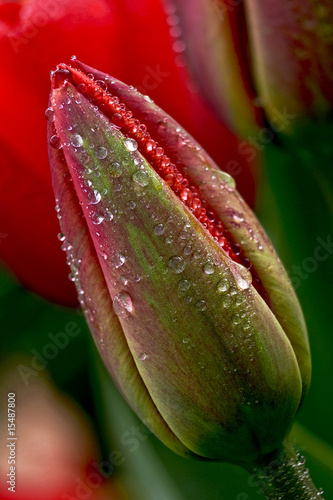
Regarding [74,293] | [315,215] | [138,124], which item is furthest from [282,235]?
[138,124]

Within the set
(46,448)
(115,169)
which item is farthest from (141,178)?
(46,448)

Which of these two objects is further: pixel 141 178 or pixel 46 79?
pixel 46 79

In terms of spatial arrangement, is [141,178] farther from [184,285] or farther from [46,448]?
[46,448]

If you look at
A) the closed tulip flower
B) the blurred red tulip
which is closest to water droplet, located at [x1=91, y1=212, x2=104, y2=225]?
the closed tulip flower

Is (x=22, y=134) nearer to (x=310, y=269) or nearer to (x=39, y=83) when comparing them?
(x=39, y=83)

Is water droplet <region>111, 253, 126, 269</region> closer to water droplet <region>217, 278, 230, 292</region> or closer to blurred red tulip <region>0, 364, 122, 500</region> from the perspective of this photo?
water droplet <region>217, 278, 230, 292</region>
